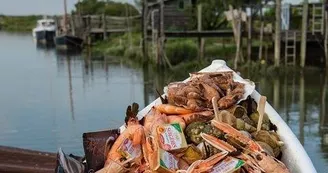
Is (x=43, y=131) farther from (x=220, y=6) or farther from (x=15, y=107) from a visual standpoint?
(x=220, y=6)

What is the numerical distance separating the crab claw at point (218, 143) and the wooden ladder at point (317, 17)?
72.8 feet

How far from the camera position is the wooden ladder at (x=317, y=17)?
2692 centimetres

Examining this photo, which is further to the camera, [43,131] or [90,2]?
[90,2]

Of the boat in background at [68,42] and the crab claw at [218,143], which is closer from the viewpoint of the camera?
the crab claw at [218,143]

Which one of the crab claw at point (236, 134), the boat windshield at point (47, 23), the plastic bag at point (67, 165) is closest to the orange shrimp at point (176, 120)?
the crab claw at point (236, 134)

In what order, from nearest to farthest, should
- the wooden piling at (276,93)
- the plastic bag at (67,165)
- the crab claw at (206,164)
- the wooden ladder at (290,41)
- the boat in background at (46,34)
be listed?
the crab claw at (206,164) → the plastic bag at (67,165) → the wooden piling at (276,93) → the wooden ladder at (290,41) → the boat in background at (46,34)

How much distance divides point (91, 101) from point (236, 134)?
1473 centimetres

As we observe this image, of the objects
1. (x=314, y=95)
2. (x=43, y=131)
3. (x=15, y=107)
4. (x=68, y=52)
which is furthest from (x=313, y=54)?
(x=68, y=52)

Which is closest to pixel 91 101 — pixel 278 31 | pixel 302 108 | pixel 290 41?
pixel 302 108

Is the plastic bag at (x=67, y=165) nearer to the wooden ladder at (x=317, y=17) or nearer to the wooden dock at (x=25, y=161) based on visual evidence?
the wooden dock at (x=25, y=161)

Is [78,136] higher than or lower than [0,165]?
lower

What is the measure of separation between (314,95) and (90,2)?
55589 millimetres

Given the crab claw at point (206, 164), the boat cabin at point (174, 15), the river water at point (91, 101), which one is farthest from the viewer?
the boat cabin at point (174, 15)

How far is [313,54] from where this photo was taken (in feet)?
96.3
